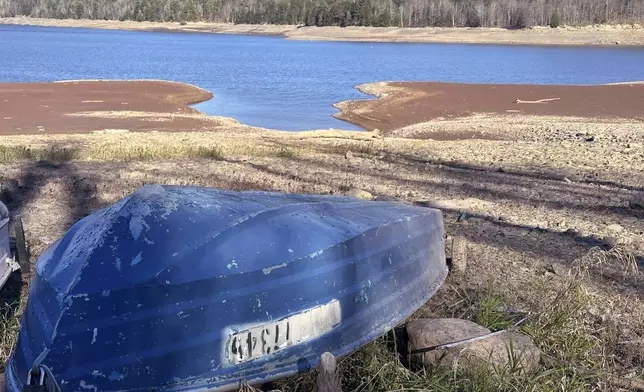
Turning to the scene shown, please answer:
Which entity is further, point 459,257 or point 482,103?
point 482,103

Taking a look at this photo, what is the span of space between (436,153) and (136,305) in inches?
364

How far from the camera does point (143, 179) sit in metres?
8.76

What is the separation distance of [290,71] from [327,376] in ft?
113

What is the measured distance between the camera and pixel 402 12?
314ft

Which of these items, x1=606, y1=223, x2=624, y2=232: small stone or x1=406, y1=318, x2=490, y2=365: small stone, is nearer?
x1=406, y1=318, x2=490, y2=365: small stone

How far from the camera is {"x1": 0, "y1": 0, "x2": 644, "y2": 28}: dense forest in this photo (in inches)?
3501

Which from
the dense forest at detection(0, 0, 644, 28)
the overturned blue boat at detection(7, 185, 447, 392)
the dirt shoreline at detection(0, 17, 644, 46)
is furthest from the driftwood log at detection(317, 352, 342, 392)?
the dense forest at detection(0, 0, 644, 28)

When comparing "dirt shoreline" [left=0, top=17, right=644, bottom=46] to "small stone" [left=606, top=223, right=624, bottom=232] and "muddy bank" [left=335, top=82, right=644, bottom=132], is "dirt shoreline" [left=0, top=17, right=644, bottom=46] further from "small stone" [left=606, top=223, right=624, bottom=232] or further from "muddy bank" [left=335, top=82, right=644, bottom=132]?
"small stone" [left=606, top=223, right=624, bottom=232]

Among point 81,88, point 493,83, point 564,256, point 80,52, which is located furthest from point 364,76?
point 564,256

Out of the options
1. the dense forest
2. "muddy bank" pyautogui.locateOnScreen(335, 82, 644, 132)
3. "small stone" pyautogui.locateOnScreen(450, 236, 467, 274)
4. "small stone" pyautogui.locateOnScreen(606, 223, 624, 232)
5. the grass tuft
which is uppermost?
the dense forest

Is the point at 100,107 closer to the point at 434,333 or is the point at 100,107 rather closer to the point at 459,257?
the point at 459,257

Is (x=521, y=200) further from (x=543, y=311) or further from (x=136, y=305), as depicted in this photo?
(x=136, y=305)

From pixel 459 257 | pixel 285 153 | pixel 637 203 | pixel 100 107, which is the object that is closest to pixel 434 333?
pixel 459 257

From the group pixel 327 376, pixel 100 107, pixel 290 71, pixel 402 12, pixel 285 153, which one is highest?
pixel 402 12
